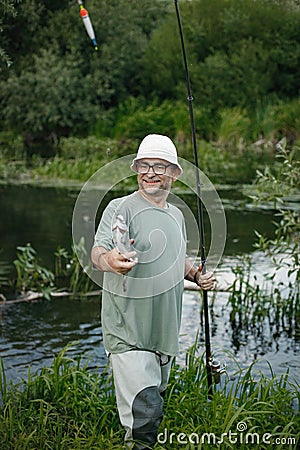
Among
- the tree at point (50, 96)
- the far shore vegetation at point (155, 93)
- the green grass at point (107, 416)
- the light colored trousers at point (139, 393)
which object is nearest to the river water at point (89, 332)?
the green grass at point (107, 416)

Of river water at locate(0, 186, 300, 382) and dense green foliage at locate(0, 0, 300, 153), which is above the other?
dense green foliage at locate(0, 0, 300, 153)

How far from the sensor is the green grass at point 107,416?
3416 millimetres

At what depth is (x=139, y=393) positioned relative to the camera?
9.91 ft

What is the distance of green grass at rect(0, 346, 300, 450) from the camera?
3416 millimetres

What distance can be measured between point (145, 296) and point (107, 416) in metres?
0.91

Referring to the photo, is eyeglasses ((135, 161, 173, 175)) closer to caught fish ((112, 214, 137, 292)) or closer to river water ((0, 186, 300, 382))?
caught fish ((112, 214, 137, 292))

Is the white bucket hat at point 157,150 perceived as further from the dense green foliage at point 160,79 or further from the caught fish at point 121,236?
the dense green foliage at point 160,79

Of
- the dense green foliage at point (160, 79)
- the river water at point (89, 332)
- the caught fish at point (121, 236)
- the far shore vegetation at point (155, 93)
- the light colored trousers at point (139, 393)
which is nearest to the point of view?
the caught fish at point (121, 236)

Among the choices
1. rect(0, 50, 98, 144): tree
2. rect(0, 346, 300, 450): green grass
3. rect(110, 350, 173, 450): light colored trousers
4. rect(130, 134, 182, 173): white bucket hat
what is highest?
rect(0, 50, 98, 144): tree

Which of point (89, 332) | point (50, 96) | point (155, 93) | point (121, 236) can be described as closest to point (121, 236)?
point (121, 236)

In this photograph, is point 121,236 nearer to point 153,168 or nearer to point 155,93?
point 153,168

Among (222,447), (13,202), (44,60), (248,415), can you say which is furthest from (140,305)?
(44,60)

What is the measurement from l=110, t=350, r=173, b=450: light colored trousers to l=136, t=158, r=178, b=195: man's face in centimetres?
62

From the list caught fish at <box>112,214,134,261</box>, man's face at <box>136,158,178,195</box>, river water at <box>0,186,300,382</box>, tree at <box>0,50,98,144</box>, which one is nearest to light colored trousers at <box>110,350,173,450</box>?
caught fish at <box>112,214,134,261</box>
